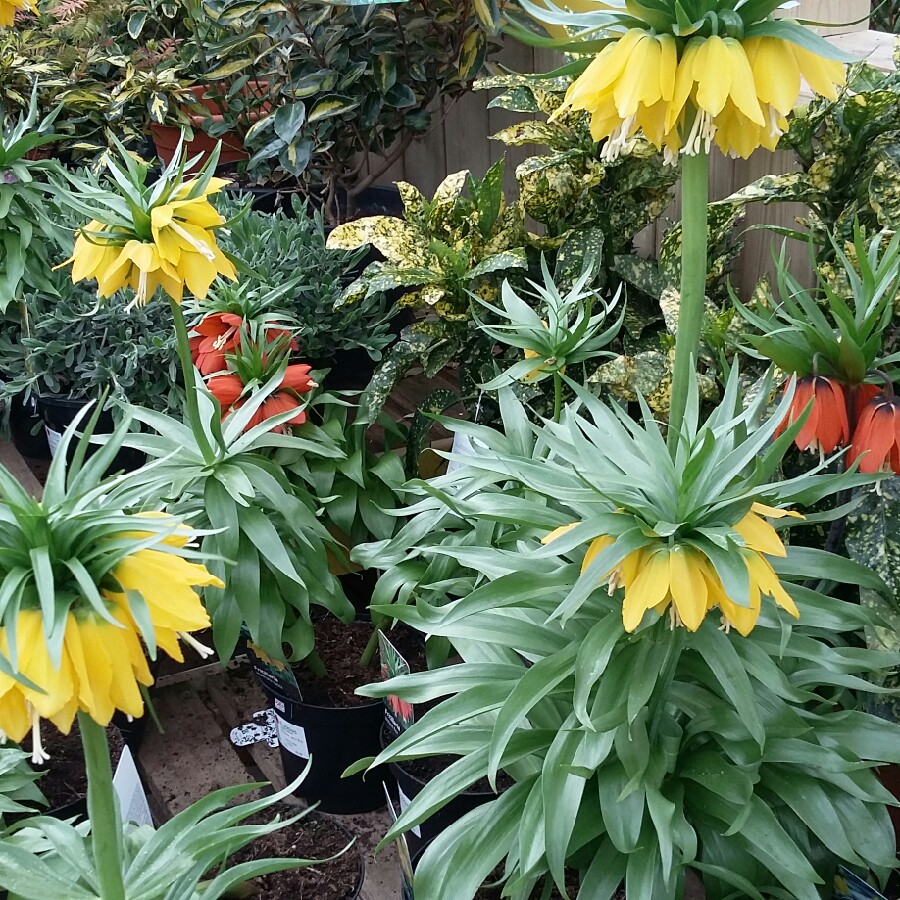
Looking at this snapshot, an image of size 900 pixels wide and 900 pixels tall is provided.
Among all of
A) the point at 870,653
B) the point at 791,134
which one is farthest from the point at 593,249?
the point at 870,653

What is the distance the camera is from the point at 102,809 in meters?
0.55

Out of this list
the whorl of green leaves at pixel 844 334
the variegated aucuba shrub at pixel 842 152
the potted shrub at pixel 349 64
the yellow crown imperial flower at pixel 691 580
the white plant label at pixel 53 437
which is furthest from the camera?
the potted shrub at pixel 349 64

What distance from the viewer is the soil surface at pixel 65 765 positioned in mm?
1109

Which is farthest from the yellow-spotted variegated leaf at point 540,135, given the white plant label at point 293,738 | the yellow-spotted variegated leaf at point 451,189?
the white plant label at point 293,738

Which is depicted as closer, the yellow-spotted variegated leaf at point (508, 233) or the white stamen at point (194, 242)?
the white stamen at point (194, 242)

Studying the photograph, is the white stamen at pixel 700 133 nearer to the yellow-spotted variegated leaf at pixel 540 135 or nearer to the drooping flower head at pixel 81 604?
the drooping flower head at pixel 81 604

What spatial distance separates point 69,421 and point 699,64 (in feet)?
4.37

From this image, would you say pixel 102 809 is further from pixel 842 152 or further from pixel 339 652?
pixel 842 152

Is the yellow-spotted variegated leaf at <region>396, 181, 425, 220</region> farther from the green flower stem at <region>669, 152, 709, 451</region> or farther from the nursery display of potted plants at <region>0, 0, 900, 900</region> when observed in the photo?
the green flower stem at <region>669, 152, 709, 451</region>

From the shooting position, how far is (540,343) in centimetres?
99

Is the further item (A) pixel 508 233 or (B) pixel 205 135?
(B) pixel 205 135

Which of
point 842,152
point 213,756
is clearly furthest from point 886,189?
point 213,756

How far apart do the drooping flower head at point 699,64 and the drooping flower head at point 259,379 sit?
60 centimetres

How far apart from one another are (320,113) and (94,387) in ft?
2.05
